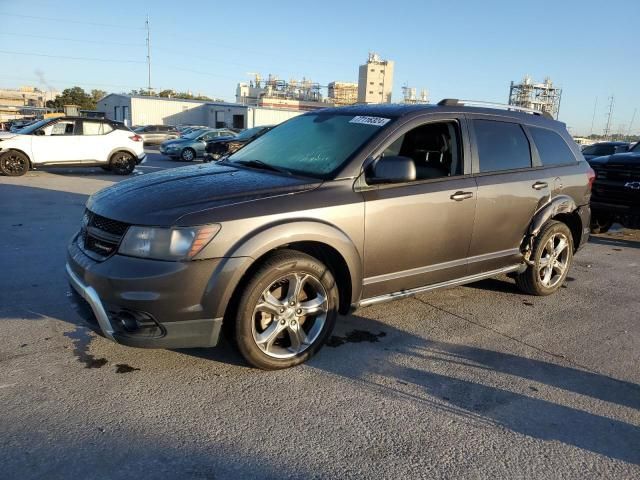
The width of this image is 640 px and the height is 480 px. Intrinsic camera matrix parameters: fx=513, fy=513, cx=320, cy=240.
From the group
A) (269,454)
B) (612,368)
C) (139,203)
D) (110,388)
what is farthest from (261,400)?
(612,368)

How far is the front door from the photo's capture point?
3.76 meters

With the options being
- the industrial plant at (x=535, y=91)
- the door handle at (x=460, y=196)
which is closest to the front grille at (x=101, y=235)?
the door handle at (x=460, y=196)

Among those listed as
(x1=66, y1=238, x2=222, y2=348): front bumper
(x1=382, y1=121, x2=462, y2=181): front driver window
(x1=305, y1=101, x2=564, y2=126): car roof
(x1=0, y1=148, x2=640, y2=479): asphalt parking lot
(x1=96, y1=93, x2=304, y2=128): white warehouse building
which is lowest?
(x1=0, y1=148, x2=640, y2=479): asphalt parking lot

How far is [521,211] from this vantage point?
15.5ft

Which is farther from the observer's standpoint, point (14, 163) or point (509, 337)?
point (14, 163)

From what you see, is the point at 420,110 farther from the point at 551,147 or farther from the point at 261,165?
the point at 551,147

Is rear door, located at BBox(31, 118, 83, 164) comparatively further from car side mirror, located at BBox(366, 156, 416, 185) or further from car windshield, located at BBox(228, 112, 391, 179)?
car side mirror, located at BBox(366, 156, 416, 185)

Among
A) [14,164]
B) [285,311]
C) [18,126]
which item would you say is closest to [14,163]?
[14,164]

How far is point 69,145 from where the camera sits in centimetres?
1450

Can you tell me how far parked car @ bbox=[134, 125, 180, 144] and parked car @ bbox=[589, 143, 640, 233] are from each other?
26892 millimetres

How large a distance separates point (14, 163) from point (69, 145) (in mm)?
1478

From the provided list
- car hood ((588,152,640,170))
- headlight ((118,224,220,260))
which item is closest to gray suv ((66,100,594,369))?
headlight ((118,224,220,260))

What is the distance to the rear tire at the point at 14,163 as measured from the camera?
1388cm

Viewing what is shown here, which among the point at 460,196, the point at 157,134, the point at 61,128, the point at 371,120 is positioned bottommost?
the point at 157,134
